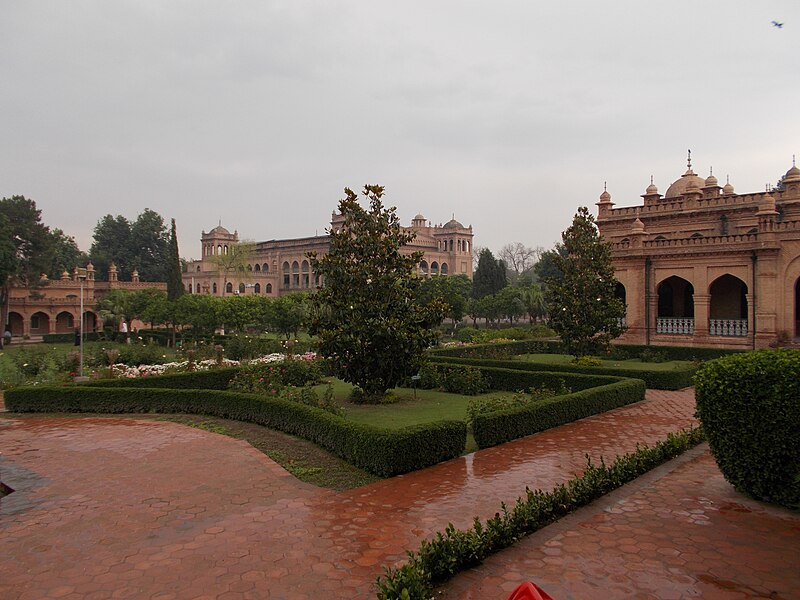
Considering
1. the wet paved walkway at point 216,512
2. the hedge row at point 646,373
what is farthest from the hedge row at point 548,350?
the wet paved walkway at point 216,512

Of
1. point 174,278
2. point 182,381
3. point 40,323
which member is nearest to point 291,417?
point 182,381

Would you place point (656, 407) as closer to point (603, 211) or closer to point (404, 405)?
point (404, 405)

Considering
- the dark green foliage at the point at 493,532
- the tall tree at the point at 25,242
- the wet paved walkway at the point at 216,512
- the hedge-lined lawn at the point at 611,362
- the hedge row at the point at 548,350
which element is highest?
the tall tree at the point at 25,242

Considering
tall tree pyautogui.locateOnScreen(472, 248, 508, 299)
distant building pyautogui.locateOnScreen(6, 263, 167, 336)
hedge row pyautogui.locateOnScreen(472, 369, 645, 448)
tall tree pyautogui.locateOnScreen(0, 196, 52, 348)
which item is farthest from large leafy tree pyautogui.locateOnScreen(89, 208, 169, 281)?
hedge row pyautogui.locateOnScreen(472, 369, 645, 448)

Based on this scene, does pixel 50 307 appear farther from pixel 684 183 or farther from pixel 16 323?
pixel 684 183

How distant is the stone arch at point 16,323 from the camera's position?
52.0m

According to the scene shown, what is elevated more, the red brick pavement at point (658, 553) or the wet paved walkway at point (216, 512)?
the red brick pavement at point (658, 553)

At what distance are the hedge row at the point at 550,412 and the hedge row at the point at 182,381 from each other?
9.99 meters

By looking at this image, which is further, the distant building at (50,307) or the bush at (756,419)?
the distant building at (50,307)

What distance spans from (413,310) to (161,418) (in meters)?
6.71

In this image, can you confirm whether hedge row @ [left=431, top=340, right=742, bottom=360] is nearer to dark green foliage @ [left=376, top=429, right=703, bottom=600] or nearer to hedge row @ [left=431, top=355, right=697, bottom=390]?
hedge row @ [left=431, top=355, right=697, bottom=390]

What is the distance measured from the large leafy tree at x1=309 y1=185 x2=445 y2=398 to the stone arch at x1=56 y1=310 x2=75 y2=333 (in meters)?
49.1

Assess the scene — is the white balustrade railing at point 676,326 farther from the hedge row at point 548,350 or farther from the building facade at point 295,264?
the building facade at point 295,264

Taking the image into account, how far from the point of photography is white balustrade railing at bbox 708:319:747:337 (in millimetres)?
24812
